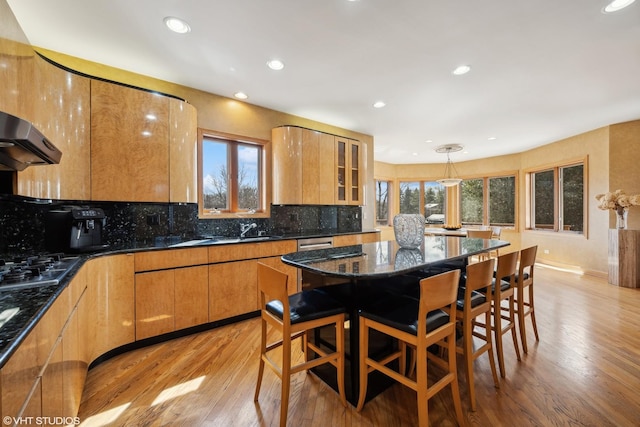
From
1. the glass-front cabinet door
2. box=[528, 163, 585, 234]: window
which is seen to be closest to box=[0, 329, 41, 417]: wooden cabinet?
the glass-front cabinet door

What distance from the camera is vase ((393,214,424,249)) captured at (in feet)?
7.69

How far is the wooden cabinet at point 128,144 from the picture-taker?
7.87 ft

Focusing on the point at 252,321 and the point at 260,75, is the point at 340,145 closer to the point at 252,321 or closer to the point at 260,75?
the point at 260,75

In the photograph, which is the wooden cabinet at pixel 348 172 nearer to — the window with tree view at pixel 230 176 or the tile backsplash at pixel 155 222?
the tile backsplash at pixel 155 222

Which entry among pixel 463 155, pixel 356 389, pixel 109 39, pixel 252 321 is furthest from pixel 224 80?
pixel 463 155

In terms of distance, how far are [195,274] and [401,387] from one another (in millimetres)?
2046

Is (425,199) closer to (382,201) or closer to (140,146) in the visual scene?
(382,201)

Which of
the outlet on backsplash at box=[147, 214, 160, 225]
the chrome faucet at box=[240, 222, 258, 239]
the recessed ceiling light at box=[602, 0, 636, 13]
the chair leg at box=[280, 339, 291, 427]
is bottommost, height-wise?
the chair leg at box=[280, 339, 291, 427]

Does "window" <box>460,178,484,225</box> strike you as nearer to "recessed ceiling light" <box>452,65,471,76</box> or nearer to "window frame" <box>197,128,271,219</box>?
"recessed ceiling light" <box>452,65,471,76</box>

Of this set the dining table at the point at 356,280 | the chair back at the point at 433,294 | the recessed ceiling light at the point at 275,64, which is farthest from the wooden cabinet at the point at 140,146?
the chair back at the point at 433,294

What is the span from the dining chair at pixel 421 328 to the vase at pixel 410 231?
727 millimetres

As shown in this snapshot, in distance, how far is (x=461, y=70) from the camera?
2.79m

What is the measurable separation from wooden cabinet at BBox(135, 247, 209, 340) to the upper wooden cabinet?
4.81 ft

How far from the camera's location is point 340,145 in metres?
4.36
